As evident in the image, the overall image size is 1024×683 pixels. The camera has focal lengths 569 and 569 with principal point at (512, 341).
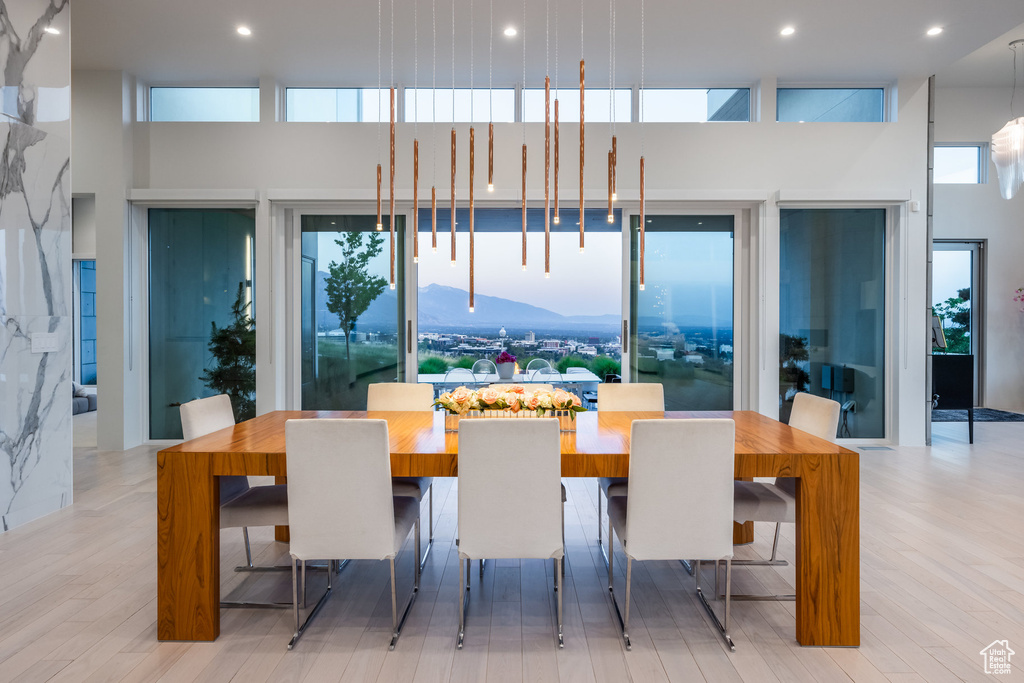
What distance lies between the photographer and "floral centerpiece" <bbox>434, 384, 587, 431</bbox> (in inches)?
98.1

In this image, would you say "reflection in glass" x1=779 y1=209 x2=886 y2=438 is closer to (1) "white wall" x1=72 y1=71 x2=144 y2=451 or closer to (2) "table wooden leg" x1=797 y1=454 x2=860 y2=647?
(2) "table wooden leg" x1=797 y1=454 x2=860 y2=647

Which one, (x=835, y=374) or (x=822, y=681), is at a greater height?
(x=835, y=374)

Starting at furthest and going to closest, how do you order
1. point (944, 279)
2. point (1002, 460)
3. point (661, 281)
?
1. point (944, 279)
2. point (661, 281)
3. point (1002, 460)

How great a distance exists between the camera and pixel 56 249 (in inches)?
141

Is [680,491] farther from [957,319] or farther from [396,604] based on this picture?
[957,319]

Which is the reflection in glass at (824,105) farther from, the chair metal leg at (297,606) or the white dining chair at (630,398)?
the chair metal leg at (297,606)

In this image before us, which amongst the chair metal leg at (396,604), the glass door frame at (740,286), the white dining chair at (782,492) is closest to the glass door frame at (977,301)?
the glass door frame at (740,286)

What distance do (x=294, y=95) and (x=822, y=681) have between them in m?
5.60

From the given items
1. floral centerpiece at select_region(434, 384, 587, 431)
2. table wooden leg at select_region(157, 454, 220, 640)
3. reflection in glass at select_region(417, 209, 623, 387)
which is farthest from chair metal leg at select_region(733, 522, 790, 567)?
reflection in glass at select_region(417, 209, 623, 387)

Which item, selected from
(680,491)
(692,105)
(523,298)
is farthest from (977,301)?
(680,491)

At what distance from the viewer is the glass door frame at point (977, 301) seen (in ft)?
24.3

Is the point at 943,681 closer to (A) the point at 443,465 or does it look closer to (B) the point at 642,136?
(A) the point at 443,465

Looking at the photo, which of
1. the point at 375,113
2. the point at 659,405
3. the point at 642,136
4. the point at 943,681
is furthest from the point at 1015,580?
the point at 375,113

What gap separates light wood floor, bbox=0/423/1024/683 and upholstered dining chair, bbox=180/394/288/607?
377mm
